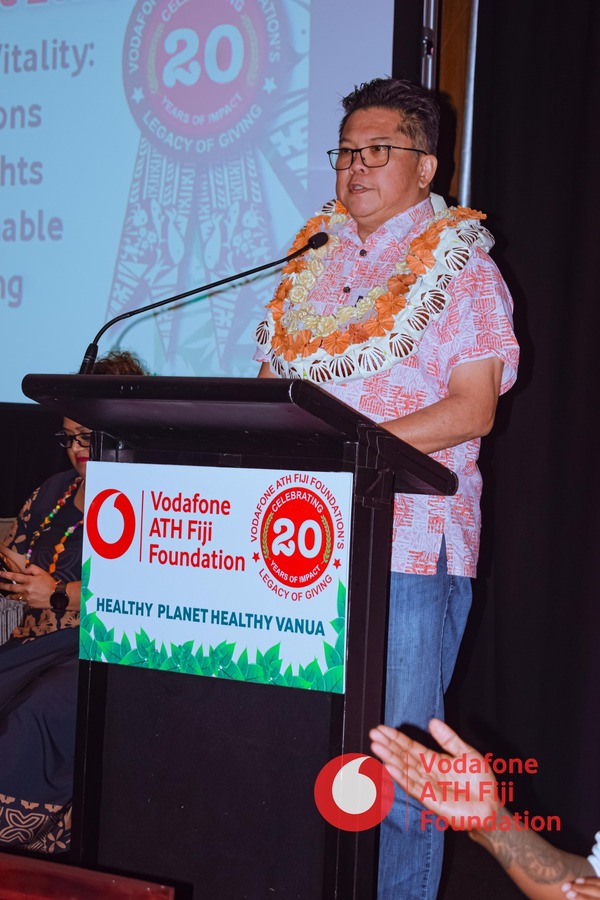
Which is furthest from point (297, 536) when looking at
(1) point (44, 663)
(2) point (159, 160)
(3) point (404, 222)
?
(2) point (159, 160)

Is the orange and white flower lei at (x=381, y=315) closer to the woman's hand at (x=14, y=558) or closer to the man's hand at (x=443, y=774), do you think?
the man's hand at (x=443, y=774)

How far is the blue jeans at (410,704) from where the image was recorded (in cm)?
156

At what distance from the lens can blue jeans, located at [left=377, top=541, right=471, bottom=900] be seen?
1557 mm

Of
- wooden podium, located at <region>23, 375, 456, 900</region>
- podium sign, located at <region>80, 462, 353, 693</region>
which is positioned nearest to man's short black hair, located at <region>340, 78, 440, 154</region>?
wooden podium, located at <region>23, 375, 456, 900</region>

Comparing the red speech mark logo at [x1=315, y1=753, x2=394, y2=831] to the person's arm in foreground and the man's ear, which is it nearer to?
the person's arm in foreground

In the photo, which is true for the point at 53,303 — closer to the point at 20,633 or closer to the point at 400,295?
the point at 20,633

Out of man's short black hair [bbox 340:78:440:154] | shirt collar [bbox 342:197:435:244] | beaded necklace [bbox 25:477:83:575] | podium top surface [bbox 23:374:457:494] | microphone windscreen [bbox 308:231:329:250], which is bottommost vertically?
beaded necklace [bbox 25:477:83:575]

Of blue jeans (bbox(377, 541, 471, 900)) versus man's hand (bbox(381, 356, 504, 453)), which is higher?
man's hand (bbox(381, 356, 504, 453))

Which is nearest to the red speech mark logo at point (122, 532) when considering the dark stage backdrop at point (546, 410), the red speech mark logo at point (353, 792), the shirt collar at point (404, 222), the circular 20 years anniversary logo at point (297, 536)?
the circular 20 years anniversary logo at point (297, 536)

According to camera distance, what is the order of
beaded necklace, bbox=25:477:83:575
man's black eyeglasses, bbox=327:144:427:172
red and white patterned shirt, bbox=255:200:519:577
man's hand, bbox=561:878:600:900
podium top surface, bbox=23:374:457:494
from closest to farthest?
1. man's hand, bbox=561:878:600:900
2. podium top surface, bbox=23:374:457:494
3. red and white patterned shirt, bbox=255:200:519:577
4. man's black eyeglasses, bbox=327:144:427:172
5. beaded necklace, bbox=25:477:83:575

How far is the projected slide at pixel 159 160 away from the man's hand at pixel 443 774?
182 centimetres

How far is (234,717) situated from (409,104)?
119cm

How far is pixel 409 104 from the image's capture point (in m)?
1.79

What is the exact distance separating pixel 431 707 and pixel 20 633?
1182mm
